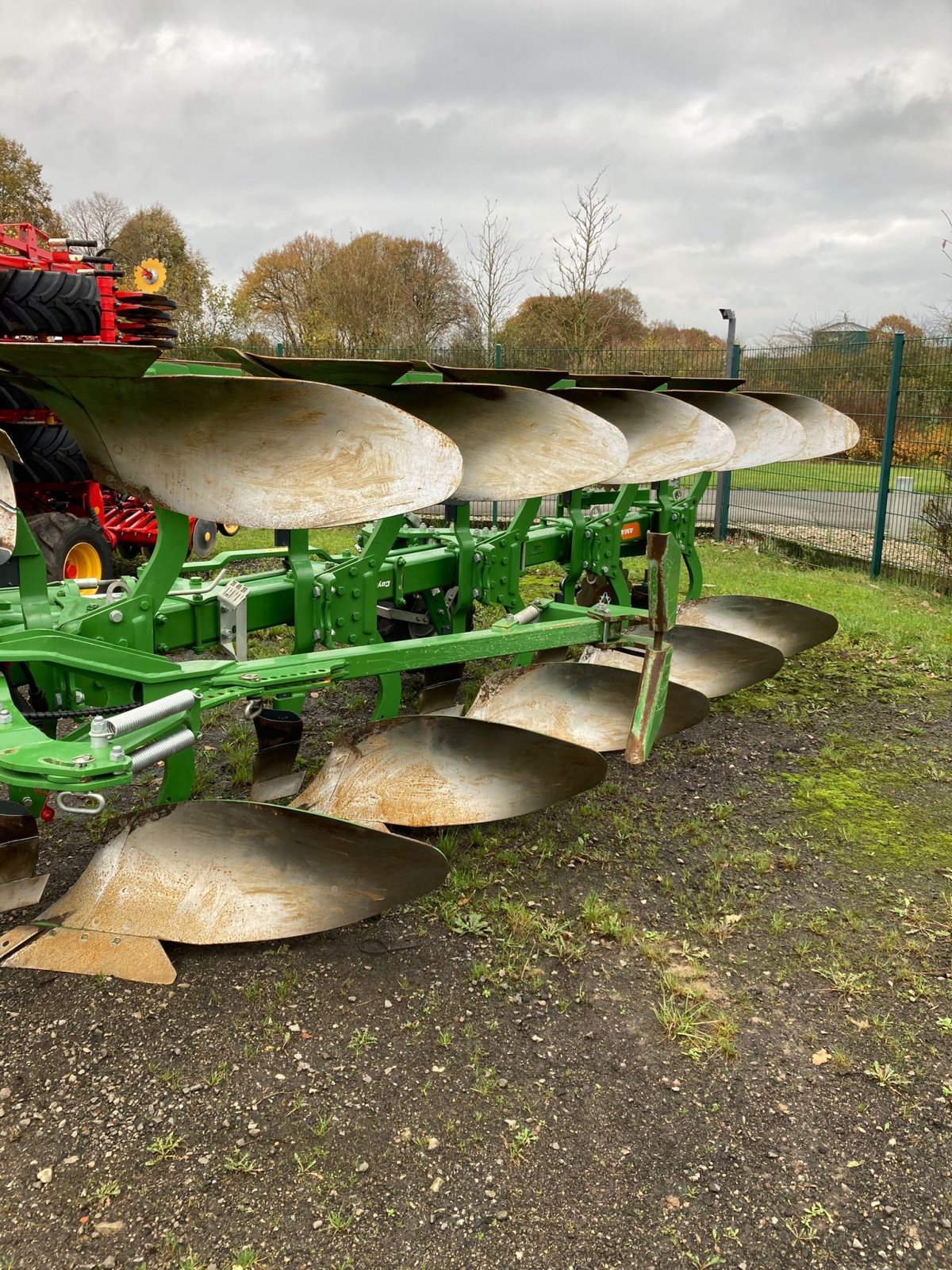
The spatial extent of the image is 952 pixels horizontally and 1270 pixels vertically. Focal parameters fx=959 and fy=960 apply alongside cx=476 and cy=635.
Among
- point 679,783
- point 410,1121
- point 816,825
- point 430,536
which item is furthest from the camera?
point 430,536

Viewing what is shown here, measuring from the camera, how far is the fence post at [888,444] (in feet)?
25.6

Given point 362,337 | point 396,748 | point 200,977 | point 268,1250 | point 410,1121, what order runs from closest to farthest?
point 268,1250 < point 410,1121 < point 200,977 < point 396,748 < point 362,337

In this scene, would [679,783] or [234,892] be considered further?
[679,783]

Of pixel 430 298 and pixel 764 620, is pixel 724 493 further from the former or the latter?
pixel 430 298

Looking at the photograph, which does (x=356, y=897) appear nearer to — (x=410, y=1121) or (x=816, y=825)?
(x=410, y=1121)

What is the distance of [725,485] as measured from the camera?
32.2 ft

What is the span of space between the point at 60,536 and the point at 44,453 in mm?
637

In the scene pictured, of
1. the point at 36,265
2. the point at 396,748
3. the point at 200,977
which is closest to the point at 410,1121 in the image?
the point at 200,977

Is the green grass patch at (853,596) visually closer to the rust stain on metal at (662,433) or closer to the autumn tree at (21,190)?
the rust stain on metal at (662,433)

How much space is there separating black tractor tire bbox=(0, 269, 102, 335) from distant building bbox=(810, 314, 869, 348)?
6.19 m

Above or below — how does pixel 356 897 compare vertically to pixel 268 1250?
above

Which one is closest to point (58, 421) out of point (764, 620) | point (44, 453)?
point (44, 453)

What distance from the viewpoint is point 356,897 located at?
2494 millimetres

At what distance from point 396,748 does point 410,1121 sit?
1.30 metres
